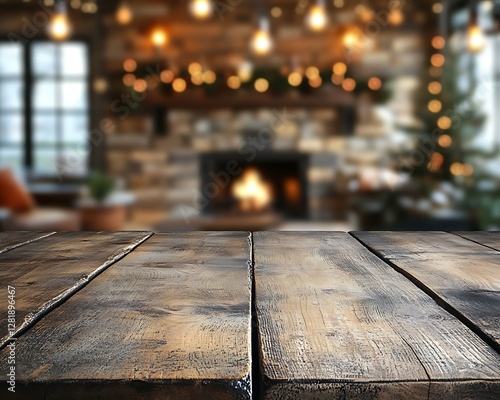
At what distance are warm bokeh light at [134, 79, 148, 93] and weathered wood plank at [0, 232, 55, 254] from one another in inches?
184

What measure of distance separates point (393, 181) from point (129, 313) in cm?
504

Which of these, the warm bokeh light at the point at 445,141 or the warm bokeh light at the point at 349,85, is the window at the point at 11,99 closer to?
the warm bokeh light at the point at 349,85

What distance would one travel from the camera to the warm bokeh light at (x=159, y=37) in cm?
600

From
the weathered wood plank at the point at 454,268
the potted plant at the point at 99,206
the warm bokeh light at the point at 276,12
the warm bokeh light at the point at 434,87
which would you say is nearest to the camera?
the weathered wood plank at the point at 454,268

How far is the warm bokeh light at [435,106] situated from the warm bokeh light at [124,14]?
115 inches

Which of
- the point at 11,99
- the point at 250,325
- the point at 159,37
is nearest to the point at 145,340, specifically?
the point at 250,325

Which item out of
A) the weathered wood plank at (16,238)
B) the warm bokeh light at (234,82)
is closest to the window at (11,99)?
the warm bokeh light at (234,82)

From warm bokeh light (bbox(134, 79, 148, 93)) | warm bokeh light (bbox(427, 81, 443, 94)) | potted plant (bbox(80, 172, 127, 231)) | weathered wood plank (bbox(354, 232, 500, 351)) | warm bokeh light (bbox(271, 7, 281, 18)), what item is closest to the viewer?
weathered wood plank (bbox(354, 232, 500, 351))

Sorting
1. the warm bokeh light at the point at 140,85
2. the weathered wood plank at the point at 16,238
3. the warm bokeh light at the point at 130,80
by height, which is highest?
the warm bokeh light at the point at 130,80

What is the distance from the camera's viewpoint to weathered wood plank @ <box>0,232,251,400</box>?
48cm

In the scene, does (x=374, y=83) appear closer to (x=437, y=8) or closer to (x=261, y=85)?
(x=437, y=8)

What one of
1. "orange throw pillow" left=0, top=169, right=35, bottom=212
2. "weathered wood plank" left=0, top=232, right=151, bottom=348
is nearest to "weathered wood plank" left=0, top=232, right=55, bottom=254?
"weathered wood plank" left=0, top=232, right=151, bottom=348

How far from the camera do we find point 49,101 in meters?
6.16

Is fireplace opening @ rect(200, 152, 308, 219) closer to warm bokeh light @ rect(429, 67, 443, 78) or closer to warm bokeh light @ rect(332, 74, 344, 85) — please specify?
warm bokeh light @ rect(332, 74, 344, 85)
